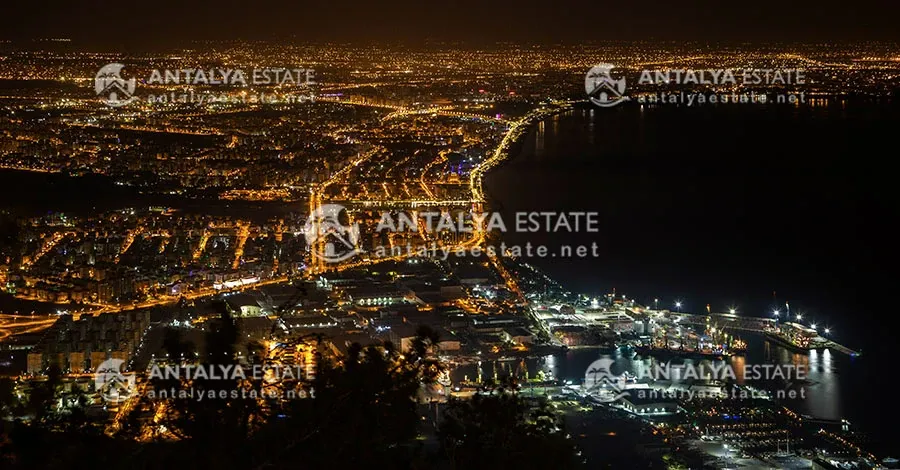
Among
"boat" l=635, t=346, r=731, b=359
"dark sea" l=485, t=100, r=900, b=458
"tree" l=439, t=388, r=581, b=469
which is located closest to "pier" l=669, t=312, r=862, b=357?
"dark sea" l=485, t=100, r=900, b=458

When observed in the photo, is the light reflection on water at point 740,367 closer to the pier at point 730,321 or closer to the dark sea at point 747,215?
the dark sea at point 747,215

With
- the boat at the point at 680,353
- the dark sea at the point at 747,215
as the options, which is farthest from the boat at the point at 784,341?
the boat at the point at 680,353

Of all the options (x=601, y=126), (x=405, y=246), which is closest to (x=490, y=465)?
(x=405, y=246)

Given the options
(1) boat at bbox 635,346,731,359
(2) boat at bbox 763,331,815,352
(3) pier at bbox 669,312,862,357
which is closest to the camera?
(1) boat at bbox 635,346,731,359

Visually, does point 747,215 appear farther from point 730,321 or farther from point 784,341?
point 784,341

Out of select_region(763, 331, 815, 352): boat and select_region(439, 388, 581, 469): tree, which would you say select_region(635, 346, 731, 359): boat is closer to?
select_region(763, 331, 815, 352): boat

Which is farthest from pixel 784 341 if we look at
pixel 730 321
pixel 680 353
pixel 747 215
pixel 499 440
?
pixel 747 215

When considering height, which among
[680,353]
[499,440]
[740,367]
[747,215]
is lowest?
[499,440]

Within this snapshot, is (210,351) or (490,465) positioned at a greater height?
(210,351)

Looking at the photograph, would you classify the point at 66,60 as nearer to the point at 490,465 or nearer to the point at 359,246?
the point at 359,246
